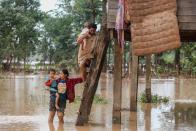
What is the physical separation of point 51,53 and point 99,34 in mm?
55769

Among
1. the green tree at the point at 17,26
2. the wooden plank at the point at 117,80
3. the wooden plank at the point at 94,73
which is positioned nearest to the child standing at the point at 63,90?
the wooden plank at the point at 94,73

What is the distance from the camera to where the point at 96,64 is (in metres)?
11.8

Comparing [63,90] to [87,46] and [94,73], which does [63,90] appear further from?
[87,46]

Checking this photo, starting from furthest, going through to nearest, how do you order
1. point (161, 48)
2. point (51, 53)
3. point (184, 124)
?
point (51, 53) → point (184, 124) → point (161, 48)

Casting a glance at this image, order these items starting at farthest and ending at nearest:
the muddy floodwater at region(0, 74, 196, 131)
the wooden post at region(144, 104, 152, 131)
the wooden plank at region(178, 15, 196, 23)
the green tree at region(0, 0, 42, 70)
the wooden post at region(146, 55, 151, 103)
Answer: the green tree at region(0, 0, 42, 70), the wooden post at region(146, 55, 151, 103), the wooden post at region(144, 104, 152, 131), the muddy floodwater at region(0, 74, 196, 131), the wooden plank at region(178, 15, 196, 23)

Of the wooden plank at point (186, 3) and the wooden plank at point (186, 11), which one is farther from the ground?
the wooden plank at point (186, 3)

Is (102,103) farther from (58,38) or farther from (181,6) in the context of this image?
(58,38)

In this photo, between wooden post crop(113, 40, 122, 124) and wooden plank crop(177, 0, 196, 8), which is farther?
wooden post crop(113, 40, 122, 124)

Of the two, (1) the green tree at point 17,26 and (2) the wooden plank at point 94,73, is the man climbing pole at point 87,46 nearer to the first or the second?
(2) the wooden plank at point 94,73

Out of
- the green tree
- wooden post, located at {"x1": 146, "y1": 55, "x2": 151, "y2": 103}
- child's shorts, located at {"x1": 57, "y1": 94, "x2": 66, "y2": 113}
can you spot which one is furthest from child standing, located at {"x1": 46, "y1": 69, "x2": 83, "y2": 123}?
the green tree

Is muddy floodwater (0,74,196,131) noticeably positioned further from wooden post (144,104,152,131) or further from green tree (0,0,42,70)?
green tree (0,0,42,70)

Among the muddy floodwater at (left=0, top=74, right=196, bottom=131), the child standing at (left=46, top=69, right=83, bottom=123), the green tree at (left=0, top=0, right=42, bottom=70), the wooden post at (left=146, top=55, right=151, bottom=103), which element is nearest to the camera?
the muddy floodwater at (left=0, top=74, right=196, bottom=131)

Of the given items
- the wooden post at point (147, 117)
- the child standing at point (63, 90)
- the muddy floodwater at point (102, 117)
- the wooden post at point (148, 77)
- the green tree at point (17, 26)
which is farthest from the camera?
the green tree at point (17, 26)

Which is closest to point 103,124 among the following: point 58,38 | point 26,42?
point 26,42
